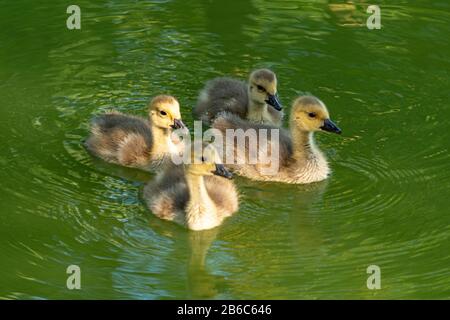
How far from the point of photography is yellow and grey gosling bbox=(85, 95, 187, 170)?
345 inches

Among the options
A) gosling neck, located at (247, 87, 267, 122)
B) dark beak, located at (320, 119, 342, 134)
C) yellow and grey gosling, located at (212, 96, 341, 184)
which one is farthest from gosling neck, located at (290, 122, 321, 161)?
gosling neck, located at (247, 87, 267, 122)

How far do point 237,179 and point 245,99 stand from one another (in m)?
1.09

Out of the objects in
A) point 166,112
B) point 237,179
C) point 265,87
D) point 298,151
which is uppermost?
point 265,87

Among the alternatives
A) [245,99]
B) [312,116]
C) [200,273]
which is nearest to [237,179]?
[312,116]

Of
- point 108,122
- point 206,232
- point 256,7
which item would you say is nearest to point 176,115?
point 108,122

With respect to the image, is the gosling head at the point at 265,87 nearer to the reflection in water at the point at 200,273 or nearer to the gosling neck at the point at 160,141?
the gosling neck at the point at 160,141

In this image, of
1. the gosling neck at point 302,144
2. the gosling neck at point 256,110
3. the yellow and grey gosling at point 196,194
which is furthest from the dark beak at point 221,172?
the gosling neck at point 256,110

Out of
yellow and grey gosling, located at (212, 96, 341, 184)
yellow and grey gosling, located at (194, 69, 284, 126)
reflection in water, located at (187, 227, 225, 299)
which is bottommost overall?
reflection in water, located at (187, 227, 225, 299)

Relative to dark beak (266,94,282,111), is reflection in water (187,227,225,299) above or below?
below

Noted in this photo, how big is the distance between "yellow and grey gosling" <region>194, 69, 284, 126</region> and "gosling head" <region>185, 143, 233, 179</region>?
153 centimetres

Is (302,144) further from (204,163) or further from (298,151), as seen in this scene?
(204,163)

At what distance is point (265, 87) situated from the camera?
9.28m

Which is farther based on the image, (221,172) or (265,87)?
(265,87)

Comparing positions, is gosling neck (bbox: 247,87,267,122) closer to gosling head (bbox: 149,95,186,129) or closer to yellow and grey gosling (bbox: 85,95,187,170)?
yellow and grey gosling (bbox: 85,95,187,170)
